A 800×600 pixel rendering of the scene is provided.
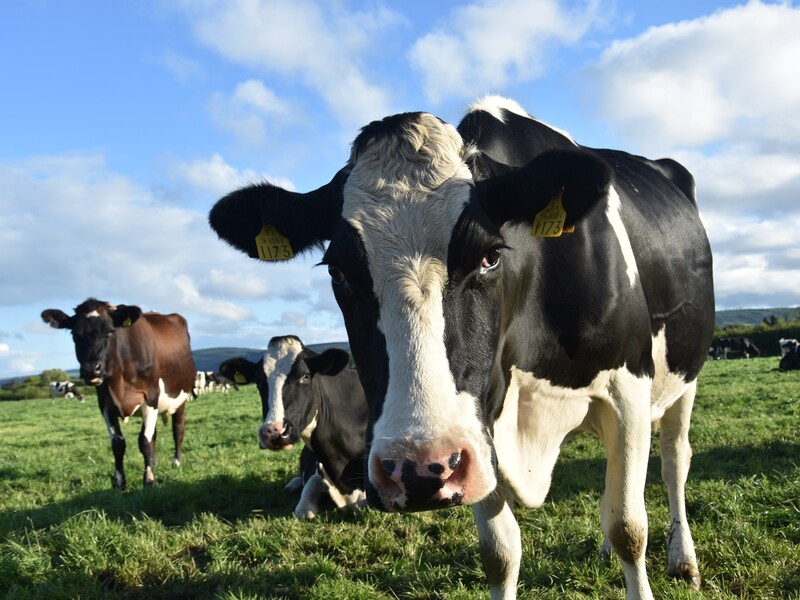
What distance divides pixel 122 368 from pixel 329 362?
4813mm

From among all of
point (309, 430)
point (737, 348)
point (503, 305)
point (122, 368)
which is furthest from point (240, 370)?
point (737, 348)

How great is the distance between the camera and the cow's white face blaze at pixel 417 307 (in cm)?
229

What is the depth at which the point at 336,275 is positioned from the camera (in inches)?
119

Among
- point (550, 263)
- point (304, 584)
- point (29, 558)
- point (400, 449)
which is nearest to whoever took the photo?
point (400, 449)

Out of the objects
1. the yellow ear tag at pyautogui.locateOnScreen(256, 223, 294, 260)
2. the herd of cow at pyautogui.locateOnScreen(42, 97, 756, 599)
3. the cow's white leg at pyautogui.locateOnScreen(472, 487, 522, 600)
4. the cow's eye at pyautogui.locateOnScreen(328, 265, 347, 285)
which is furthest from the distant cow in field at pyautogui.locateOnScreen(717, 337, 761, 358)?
the cow's eye at pyautogui.locateOnScreen(328, 265, 347, 285)

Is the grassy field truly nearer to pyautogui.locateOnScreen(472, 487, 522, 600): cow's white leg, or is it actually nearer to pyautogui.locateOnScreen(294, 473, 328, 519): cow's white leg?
pyautogui.locateOnScreen(294, 473, 328, 519): cow's white leg

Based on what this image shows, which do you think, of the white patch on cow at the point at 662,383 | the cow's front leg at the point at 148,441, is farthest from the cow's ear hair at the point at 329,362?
the white patch on cow at the point at 662,383

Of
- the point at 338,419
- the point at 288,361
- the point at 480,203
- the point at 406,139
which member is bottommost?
the point at 338,419

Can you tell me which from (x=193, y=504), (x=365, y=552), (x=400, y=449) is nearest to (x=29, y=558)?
(x=193, y=504)

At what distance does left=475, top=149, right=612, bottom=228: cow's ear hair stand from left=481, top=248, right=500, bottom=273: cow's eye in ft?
0.79

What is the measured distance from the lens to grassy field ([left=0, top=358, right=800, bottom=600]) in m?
4.32

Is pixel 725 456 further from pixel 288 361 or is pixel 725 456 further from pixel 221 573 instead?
pixel 221 573

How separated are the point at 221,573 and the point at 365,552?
105 centimetres

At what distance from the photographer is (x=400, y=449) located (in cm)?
227
